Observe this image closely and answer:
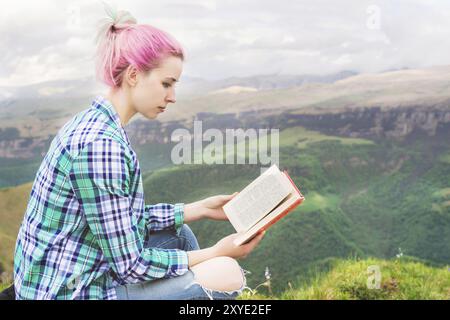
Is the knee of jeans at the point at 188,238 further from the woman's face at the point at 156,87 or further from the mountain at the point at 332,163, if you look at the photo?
the mountain at the point at 332,163

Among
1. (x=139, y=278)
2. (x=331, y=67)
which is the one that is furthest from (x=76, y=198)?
(x=331, y=67)

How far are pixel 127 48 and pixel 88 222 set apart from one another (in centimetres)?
54

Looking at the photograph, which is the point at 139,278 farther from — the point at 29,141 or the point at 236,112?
the point at 29,141

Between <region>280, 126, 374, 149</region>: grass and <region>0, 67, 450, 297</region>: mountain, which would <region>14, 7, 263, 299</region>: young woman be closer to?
<region>0, 67, 450, 297</region>: mountain

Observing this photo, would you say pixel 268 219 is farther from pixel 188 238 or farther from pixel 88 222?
pixel 88 222

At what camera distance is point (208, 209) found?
86.7 inches

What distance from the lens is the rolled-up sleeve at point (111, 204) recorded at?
1664 millimetres

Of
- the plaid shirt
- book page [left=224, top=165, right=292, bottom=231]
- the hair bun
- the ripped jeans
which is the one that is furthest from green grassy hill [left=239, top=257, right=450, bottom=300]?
the hair bun

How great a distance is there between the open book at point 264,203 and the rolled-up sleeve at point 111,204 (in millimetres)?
328

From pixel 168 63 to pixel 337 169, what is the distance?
1.77m

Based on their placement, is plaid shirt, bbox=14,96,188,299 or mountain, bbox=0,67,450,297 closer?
plaid shirt, bbox=14,96,188,299

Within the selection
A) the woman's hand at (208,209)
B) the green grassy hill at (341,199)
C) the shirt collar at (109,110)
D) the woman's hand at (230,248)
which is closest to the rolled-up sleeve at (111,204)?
the shirt collar at (109,110)

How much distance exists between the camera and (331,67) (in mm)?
3396

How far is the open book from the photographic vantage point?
1.89 metres
